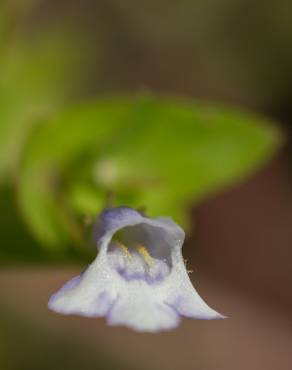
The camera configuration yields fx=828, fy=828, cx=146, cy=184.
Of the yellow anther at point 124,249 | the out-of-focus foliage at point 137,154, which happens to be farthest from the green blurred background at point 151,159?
the yellow anther at point 124,249

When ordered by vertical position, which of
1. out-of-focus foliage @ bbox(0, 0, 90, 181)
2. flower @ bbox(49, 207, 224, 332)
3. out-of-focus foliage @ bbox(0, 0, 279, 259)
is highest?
out-of-focus foliage @ bbox(0, 0, 90, 181)

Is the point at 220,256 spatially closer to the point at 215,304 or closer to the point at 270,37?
the point at 215,304

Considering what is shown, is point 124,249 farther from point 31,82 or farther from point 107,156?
point 31,82

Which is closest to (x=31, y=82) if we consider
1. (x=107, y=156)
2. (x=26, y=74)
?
(x=26, y=74)

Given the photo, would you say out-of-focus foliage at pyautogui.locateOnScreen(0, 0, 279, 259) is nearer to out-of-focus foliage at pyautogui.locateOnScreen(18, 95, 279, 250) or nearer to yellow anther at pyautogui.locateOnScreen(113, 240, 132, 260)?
out-of-focus foliage at pyautogui.locateOnScreen(18, 95, 279, 250)

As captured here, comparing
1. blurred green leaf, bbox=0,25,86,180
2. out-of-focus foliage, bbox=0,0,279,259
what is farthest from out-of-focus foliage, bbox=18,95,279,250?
blurred green leaf, bbox=0,25,86,180

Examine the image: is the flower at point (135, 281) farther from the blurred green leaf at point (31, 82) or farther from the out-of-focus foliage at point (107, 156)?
the blurred green leaf at point (31, 82)
